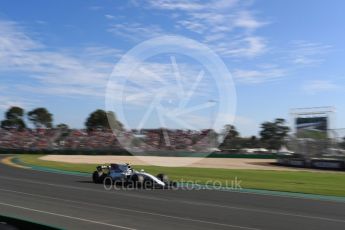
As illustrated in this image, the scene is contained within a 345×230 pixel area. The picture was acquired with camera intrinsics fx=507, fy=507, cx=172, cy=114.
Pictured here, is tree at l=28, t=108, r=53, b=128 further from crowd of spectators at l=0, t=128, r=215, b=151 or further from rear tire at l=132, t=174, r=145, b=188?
rear tire at l=132, t=174, r=145, b=188

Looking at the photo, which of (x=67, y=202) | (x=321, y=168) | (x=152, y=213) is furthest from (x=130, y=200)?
(x=321, y=168)

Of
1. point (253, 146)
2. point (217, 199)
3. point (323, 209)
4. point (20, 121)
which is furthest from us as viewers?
point (20, 121)

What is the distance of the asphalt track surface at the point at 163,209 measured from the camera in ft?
36.5

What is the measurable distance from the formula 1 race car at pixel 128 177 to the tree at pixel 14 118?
113 metres

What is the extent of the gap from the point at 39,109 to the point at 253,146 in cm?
8470

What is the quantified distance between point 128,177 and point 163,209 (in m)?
7.36

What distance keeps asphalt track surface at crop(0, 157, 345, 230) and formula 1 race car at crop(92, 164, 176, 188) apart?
4.46ft

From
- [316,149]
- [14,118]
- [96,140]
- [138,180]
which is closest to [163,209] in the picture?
[138,180]

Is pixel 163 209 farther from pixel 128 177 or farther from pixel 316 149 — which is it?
pixel 316 149

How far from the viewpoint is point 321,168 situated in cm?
3947

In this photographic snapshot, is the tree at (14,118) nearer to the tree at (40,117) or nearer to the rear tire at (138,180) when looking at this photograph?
the tree at (40,117)

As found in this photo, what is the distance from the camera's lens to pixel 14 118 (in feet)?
433

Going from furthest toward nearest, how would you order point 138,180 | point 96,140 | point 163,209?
point 96,140 < point 138,180 < point 163,209

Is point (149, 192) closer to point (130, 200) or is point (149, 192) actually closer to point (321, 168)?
point (130, 200)
